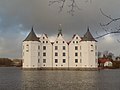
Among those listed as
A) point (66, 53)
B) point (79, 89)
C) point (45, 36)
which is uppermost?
point (45, 36)

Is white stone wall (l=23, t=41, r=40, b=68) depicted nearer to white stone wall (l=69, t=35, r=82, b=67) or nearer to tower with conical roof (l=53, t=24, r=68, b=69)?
tower with conical roof (l=53, t=24, r=68, b=69)

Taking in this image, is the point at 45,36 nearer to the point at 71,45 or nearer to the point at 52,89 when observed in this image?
the point at 71,45

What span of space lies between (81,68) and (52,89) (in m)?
37.6

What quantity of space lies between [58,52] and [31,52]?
5.69m

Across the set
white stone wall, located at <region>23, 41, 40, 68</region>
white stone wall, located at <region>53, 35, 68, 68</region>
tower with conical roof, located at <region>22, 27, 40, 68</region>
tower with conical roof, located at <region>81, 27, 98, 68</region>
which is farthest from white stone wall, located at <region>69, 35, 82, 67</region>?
white stone wall, located at <region>23, 41, 40, 68</region>

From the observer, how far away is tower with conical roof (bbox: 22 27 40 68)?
5125 cm

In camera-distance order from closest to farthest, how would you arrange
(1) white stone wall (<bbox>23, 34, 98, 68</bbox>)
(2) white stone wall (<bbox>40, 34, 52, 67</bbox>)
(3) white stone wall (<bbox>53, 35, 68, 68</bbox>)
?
(1) white stone wall (<bbox>23, 34, 98, 68</bbox>)
(3) white stone wall (<bbox>53, 35, 68, 68</bbox>)
(2) white stone wall (<bbox>40, 34, 52, 67</bbox>)

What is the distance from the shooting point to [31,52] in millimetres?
51594

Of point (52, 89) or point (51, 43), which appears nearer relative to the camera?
point (52, 89)

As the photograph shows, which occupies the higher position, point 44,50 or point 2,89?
point 44,50

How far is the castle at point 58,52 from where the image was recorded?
51406 mm

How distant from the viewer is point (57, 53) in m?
53.7

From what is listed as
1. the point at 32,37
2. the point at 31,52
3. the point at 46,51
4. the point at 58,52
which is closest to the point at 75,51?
the point at 58,52

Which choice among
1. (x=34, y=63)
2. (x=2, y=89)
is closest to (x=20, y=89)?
(x=2, y=89)
